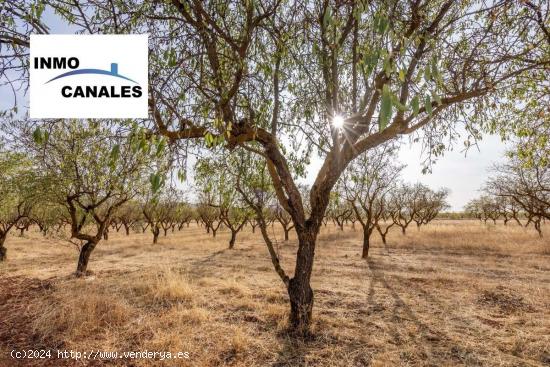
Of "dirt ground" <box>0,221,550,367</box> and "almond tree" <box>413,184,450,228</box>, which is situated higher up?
"almond tree" <box>413,184,450,228</box>

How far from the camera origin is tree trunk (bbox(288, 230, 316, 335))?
6.44m

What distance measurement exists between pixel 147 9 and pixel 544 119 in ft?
25.4

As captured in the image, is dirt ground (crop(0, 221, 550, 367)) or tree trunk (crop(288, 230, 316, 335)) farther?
tree trunk (crop(288, 230, 316, 335))

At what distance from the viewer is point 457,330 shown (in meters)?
6.86

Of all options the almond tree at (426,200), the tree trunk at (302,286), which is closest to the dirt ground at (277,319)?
the tree trunk at (302,286)

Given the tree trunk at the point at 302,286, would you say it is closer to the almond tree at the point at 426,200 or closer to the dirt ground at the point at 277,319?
the dirt ground at the point at 277,319

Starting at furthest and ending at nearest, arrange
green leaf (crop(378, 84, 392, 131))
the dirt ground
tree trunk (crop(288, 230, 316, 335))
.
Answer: tree trunk (crop(288, 230, 316, 335)) → the dirt ground → green leaf (crop(378, 84, 392, 131))

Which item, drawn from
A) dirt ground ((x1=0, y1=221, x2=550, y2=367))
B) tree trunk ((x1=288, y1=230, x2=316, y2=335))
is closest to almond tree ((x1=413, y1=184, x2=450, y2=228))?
dirt ground ((x1=0, y1=221, x2=550, y2=367))

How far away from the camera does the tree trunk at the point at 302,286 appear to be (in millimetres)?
6438

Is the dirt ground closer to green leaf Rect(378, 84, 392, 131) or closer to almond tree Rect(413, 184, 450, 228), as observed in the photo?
green leaf Rect(378, 84, 392, 131)

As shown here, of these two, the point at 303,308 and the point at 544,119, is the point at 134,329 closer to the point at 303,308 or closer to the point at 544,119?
the point at 303,308

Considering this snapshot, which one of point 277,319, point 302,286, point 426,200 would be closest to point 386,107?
point 302,286

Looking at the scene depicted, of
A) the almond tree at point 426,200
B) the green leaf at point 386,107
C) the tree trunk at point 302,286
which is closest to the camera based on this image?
the green leaf at point 386,107

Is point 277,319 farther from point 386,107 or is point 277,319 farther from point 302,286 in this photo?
point 386,107
